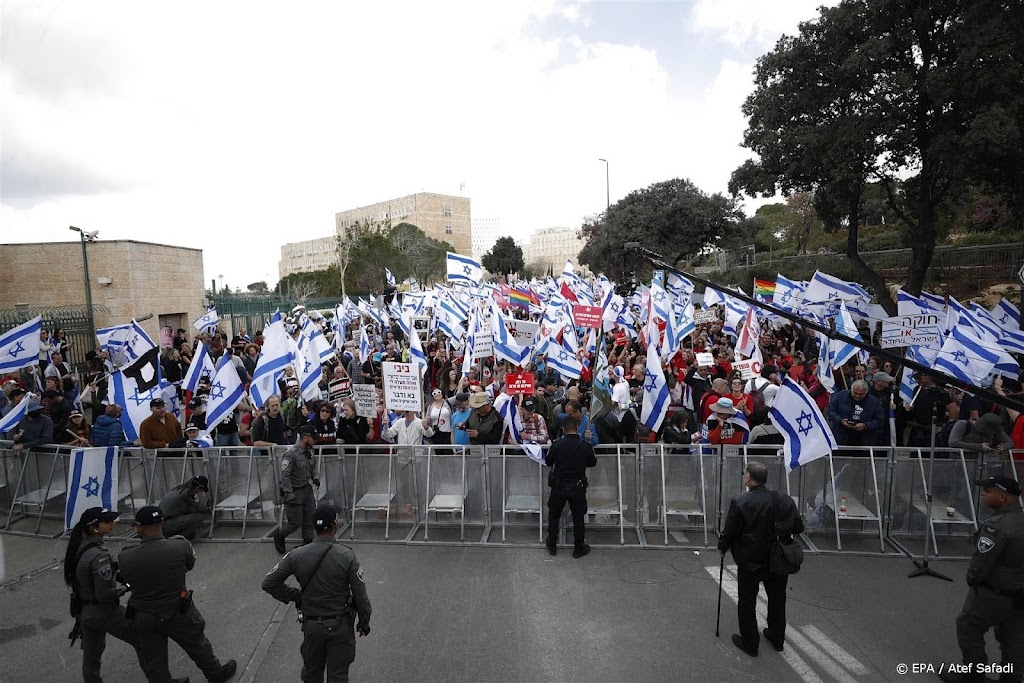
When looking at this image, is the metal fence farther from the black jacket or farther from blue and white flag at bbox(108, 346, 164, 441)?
the black jacket

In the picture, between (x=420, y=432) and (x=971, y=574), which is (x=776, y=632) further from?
(x=420, y=432)

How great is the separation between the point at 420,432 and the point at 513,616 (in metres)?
3.47

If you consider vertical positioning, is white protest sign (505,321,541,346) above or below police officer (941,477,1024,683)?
above

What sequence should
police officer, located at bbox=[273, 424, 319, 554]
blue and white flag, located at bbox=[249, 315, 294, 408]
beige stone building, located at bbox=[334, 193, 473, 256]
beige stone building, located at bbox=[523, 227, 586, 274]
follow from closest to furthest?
police officer, located at bbox=[273, 424, 319, 554], blue and white flag, located at bbox=[249, 315, 294, 408], beige stone building, located at bbox=[334, 193, 473, 256], beige stone building, located at bbox=[523, 227, 586, 274]

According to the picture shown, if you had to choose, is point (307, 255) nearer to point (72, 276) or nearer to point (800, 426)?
point (72, 276)

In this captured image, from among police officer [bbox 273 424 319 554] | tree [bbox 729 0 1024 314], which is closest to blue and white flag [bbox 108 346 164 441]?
police officer [bbox 273 424 319 554]

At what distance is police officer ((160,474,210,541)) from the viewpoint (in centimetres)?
710

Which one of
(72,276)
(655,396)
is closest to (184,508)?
(655,396)

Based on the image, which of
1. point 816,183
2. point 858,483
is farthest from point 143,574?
point 816,183

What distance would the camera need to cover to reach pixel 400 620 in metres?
5.97

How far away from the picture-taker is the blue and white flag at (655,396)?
8781mm

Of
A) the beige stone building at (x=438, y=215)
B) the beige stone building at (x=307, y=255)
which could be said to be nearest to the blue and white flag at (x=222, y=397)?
the beige stone building at (x=438, y=215)

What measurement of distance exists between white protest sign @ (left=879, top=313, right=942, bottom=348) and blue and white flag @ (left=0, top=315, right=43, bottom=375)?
13110mm

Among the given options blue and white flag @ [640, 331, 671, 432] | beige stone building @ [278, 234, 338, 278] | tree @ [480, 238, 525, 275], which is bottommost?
blue and white flag @ [640, 331, 671, 432]
